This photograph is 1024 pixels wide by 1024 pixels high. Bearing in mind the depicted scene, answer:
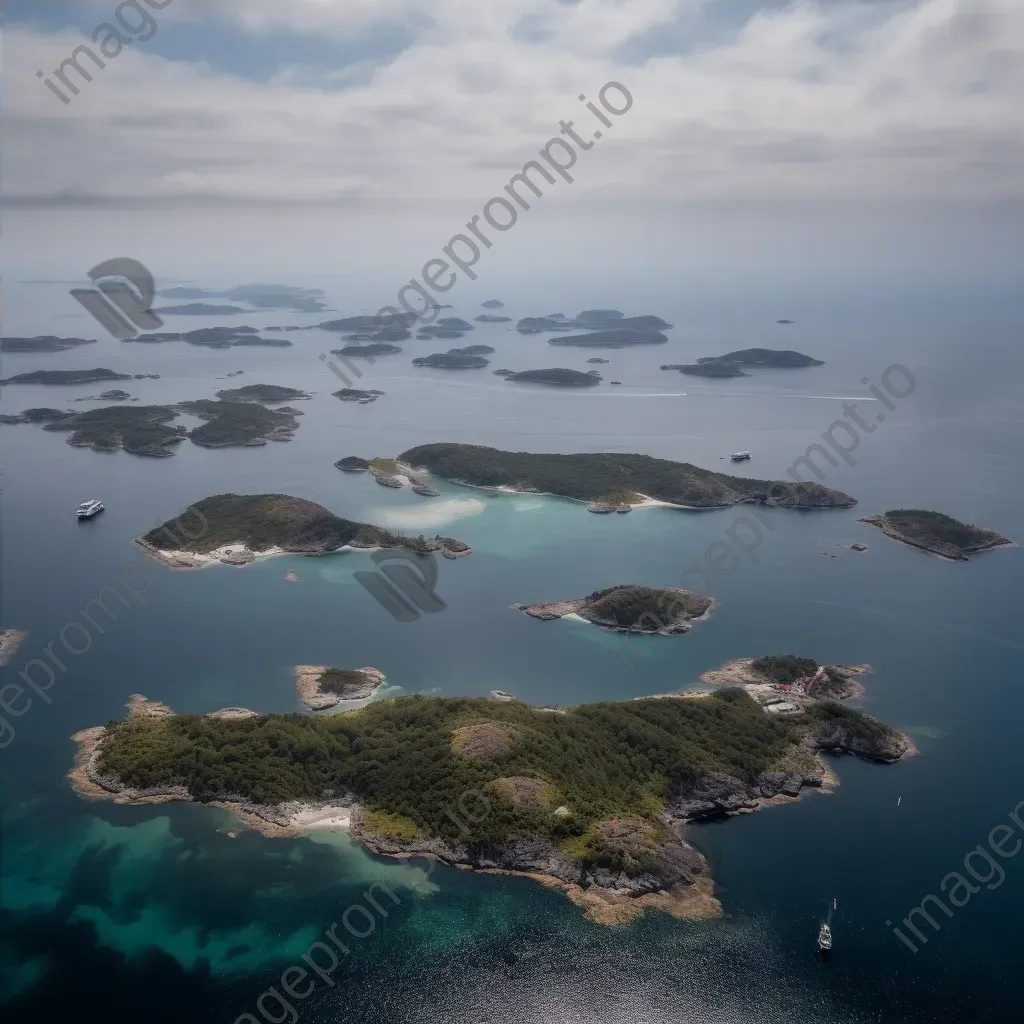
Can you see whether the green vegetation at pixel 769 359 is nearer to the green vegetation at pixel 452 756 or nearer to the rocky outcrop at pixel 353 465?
the rocky outcrop at pixel 353 465

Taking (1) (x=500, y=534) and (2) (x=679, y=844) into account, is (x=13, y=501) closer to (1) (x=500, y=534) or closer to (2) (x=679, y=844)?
(1) (x=500, y=534)

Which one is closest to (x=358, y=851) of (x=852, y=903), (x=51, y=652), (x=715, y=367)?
(x=852, y=903)

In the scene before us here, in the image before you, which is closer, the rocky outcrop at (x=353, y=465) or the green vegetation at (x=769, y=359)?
the rocky outcrop at (x=353, y=465)

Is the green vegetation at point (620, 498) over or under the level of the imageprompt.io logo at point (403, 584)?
over

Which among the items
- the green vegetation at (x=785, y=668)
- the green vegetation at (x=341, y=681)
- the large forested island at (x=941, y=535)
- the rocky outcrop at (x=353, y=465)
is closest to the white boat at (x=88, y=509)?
the rocky outcrop at (x=353, y=465)

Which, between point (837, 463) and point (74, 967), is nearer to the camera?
point (74, 967)

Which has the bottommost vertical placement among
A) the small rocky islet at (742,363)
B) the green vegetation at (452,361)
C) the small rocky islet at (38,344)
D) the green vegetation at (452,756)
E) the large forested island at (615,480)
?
the green vegetation at (452,756)

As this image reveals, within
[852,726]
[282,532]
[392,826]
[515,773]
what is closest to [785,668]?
[852,726]

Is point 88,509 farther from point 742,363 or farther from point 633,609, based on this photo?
point 742,363
